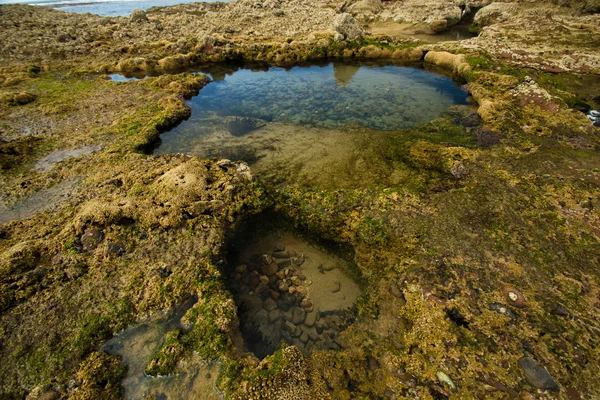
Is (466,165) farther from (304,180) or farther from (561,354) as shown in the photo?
(561,354)

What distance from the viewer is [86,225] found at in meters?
7.36

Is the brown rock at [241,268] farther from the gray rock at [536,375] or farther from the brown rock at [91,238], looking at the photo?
the gray rock at [536,375]

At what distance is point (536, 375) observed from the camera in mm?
4637

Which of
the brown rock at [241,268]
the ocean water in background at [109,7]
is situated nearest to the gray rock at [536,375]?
the brown rock at [241,268]

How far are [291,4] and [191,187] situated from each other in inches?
1913

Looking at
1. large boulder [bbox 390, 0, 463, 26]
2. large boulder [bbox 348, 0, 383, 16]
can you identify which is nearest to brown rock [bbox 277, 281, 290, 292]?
large boulder [bbox 390, 0, 463, 26]

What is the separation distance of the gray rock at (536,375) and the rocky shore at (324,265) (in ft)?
0.09

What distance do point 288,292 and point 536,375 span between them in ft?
15.9

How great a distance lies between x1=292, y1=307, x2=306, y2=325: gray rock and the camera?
6.41 m

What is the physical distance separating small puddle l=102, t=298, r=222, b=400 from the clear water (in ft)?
18.9

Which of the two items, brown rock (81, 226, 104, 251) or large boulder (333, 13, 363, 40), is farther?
large boulder (333, 13, 363, 40)

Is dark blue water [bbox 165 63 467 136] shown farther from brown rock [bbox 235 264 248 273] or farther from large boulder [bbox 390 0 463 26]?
large boulder [bbox 390 0 463 26]

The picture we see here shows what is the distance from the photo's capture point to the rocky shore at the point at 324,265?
4.99m

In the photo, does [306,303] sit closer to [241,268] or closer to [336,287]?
[336,287]
